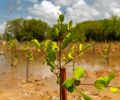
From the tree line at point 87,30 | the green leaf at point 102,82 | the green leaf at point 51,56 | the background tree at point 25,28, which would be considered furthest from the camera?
the background tree at point 25,28

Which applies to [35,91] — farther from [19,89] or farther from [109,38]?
[109,38]

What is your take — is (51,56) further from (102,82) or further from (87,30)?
(87,30)

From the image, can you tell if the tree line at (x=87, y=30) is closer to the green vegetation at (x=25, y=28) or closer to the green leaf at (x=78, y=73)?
the green vegetation at (x=25, y=28)

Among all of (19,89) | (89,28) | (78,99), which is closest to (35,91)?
(19,89)

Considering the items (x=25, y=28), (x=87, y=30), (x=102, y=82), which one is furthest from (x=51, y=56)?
(x=25, y=28)

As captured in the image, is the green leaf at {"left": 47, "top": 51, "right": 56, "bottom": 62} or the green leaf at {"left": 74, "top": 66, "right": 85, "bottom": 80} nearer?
the green leaf at {"left": 74, "top": 66, "right": 85, "bottom": 80}

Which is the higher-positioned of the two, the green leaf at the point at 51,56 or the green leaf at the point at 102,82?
the green leaf at the point at 51,56

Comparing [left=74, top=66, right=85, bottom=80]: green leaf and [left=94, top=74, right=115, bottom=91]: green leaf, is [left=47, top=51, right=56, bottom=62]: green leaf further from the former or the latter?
[left=94, top=74, right=115, bottom=91]: green leaf

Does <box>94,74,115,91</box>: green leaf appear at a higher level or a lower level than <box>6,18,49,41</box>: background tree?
lower

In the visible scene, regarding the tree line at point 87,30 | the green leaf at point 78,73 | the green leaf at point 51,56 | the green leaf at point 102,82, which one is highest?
the tree line at point 87,30

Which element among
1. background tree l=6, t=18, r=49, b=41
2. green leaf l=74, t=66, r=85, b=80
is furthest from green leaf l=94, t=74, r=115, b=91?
background tree l=6, t=18, r=49, b=41

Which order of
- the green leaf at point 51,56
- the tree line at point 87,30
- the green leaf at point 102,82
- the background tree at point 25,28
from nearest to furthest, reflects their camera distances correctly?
1. the green leaf at point 102,82
2. the green leaf at point 51,56
3. the tree line at point 87,30
4. the background tree at point 25,28

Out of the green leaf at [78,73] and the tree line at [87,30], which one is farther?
the tree line at [87,30]

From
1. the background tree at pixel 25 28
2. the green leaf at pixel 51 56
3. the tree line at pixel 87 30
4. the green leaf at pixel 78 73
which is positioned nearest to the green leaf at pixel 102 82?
the green leaf at pixel 78 73
